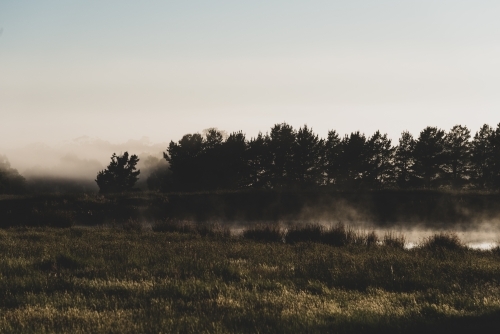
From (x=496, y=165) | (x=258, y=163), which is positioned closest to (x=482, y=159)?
(x=496, y=165)

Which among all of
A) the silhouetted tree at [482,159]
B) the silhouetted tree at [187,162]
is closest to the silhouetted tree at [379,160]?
the silhouetted tree at [482,159]

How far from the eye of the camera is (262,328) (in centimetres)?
731

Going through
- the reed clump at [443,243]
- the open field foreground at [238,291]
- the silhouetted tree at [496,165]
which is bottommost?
the reed clump at [443,243]

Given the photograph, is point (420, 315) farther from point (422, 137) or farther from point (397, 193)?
point (422, 137)

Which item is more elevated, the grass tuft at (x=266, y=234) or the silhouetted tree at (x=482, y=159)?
the silhouetted tree at (x=482, y=159)

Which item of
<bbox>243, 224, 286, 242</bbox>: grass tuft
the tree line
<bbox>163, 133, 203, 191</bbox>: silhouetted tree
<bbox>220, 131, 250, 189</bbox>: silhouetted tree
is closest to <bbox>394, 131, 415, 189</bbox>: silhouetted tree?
the tree line

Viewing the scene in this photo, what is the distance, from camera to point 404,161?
70375 mm

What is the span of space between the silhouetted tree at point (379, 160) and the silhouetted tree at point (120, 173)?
55.1 m

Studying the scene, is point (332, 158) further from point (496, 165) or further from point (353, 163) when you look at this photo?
point (496, 165)

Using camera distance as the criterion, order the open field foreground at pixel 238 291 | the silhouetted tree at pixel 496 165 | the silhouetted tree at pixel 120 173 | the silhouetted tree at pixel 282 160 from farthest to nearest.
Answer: the silhouetted tree at pixel 120 173 < the silhouetted tree at pixel 282 160 < the silhouetted tree at pixel 496 165 < the open field foreground at pixel 238 291

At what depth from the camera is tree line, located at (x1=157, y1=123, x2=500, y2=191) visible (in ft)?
222

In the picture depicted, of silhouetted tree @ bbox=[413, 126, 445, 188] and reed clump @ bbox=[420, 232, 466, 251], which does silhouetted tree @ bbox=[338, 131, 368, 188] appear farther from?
reed clump @ bbox=[420, 232, 466, 251]

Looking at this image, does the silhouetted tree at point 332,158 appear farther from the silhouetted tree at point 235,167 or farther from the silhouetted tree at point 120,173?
the silhouetted tree at point 120,173

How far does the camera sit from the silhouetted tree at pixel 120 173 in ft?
347
